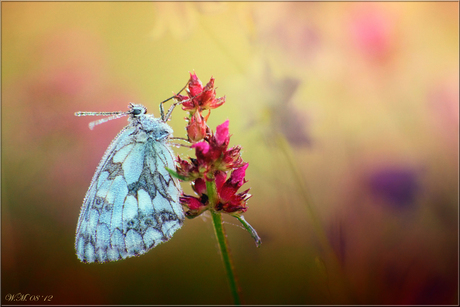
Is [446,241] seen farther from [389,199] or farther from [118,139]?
[118,139]

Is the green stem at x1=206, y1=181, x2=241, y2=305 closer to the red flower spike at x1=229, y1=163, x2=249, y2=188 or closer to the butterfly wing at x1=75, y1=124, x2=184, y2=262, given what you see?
the red flower spike at x1=229, y1=163, x2=249, y2=188

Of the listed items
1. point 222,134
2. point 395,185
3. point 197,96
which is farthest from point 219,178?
point 395,185

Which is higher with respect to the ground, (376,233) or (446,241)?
(376,233)

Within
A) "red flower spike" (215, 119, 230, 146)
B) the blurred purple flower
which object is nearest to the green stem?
"red flower spike" (215, 119, 230, 146)

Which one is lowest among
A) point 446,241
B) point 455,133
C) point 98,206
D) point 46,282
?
point 446,241

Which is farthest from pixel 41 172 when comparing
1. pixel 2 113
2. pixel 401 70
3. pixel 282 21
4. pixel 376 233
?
pixel 401 70

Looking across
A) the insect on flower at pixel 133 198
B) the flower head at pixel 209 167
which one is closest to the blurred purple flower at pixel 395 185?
the flower head at pixel 209 167
